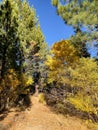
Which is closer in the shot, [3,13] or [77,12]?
[77,12]

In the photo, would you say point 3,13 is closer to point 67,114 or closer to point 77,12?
point 77,12

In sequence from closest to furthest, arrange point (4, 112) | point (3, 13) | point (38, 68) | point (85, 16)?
point (85, 16) → point (3, 13) → point (4, 112) → point (38, 68)

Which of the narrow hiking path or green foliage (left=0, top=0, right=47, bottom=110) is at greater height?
green foliage (left=0, top=0, right=47, bottom=110)

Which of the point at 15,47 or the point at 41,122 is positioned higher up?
the point at 15,47

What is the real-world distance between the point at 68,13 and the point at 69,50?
7.47 metres

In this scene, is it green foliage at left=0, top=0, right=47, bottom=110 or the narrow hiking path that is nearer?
the narrow hiking path

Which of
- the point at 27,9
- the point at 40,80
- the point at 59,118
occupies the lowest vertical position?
the point at 59,118

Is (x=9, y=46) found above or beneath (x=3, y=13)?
beneath

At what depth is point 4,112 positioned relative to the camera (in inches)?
912

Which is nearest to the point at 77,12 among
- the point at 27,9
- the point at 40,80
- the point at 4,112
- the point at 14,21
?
the point at 14,21

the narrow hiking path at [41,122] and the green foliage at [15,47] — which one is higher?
the green foliage at [15,47]

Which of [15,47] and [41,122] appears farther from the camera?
[15,47]

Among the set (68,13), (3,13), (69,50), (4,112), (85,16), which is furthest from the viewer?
(69,50)

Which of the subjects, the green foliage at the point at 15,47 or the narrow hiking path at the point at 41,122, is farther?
the green foliage at the point at 15,47
